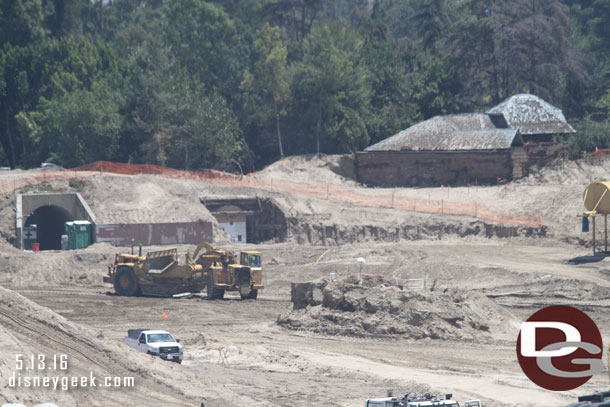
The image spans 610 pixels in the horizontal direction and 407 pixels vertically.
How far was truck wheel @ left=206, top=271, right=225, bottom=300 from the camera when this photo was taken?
4014cm

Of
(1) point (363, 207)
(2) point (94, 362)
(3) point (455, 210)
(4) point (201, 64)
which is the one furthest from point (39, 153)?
(2) point (94, 362)

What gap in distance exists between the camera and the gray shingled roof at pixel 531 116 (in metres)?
64.2

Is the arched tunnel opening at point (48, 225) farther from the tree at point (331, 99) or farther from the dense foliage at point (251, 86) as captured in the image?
the tree at point (331, 99)

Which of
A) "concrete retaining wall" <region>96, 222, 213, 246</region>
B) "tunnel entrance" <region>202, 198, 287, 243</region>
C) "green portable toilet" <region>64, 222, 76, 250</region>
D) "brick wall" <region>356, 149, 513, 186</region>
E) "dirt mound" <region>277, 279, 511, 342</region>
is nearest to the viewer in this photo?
"dirt mound" <region>277, 279, 511, 342</region>

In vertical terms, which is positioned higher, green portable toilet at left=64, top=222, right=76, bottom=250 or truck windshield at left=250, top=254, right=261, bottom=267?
green portable toilet at left=64, top=222, right=76, bottom=250

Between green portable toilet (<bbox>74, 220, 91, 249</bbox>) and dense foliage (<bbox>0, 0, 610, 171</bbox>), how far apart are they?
15.5 m

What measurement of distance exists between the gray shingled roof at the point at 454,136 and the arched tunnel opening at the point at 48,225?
21.0 metres

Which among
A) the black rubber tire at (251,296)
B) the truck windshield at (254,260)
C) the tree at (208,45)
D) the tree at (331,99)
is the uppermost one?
the tree at (208,45)

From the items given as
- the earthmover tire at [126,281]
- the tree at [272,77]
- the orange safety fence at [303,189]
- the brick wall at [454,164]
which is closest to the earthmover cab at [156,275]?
the earthmover tire at [126,281]

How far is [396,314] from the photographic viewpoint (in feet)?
109

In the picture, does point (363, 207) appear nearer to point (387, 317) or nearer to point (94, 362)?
point (387, 317)

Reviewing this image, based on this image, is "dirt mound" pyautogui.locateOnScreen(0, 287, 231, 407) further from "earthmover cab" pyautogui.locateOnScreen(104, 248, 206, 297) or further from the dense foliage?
the dense foliage

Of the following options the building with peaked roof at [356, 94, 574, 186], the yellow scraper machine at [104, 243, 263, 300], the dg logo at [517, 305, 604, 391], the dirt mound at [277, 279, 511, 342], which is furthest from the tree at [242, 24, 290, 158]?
the dg logo at [517, 305, 604, 391]

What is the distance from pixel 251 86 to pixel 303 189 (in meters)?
16.0
